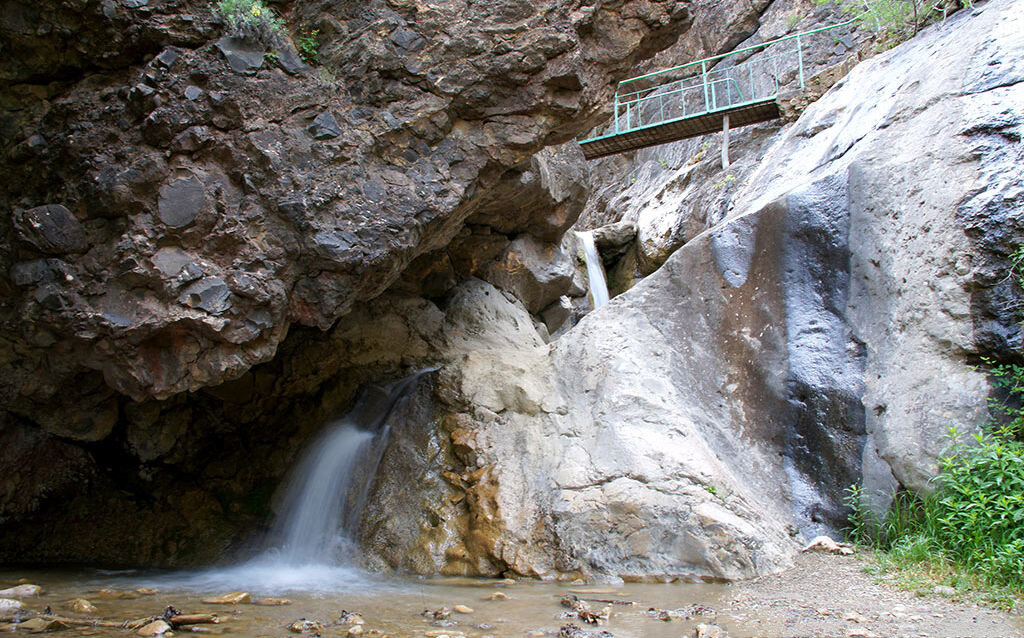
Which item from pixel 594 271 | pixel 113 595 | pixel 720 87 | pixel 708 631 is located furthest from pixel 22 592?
pixel 720 87

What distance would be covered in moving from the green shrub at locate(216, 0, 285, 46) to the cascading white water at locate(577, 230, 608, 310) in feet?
28.6

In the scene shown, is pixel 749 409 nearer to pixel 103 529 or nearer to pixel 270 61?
pixel 270 61

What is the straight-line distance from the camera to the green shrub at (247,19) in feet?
17.9

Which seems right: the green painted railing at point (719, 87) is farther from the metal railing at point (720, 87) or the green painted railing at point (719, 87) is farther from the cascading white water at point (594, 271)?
the cascading white water at point (594, 271)

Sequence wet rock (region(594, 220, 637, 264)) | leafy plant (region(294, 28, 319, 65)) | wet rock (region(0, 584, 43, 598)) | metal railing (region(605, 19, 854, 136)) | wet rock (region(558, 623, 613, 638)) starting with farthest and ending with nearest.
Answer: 1. wet rock (region(594, 220, 637, 264))
2. metal railing (region(605, 19, 854, 136))
3. leafy plant (region(294, 28, 319, 65))
4. wet rock (region(0, 584, 43, 598))
5. wet rock (region(558, 623, 613, 638))

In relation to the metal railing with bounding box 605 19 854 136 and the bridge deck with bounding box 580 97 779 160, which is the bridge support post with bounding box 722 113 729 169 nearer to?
the bridge deck with bounding box 580 97 779 160

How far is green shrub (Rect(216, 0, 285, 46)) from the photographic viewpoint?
546 cm

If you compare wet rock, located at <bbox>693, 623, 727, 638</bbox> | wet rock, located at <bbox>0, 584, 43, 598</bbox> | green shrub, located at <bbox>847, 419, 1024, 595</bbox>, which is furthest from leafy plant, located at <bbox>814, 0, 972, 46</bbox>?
wet rock, located at <bbox>0, 584, 43, 598</bbox>

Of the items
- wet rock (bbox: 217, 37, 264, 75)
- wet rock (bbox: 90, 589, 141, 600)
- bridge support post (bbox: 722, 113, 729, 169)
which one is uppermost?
bridge support post (bbox: 722, 113, 729, 169)


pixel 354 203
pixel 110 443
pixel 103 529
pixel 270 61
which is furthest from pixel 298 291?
pixel 103 529

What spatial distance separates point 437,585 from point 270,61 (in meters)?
4.64

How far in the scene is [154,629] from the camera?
3.62 meters

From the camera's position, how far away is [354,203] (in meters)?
5.74

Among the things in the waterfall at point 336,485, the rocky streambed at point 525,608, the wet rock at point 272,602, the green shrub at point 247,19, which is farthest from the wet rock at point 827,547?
the green shrub at point 247,19
